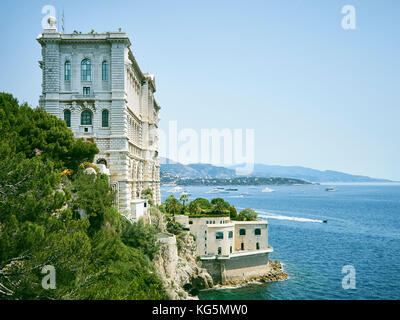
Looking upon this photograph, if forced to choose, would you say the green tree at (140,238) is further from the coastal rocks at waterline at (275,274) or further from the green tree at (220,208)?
the coastal rocks at waterline at (275,274)

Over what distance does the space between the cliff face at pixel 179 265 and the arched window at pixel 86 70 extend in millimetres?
20138

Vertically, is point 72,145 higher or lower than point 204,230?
higher

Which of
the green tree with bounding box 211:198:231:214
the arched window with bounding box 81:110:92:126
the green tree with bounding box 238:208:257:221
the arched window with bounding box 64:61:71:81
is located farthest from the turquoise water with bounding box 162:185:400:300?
the arched window with bounding box 64:61:71:81

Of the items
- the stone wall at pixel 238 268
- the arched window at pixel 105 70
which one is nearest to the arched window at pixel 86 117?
the arched window at pixel 105 70

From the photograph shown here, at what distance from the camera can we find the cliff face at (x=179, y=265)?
141 ft

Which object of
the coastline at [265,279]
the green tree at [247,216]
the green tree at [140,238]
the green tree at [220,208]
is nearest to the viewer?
the green tree at [140,238]

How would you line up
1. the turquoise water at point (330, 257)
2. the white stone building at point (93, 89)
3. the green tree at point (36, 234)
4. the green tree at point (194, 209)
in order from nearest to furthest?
the green tree at point (36, 234)
the white stone building at point (93, 89)
the turquoise water at point (330, 257)
the green tree at point (194, 209)

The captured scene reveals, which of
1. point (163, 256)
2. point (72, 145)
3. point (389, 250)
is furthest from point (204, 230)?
point (389, 250)

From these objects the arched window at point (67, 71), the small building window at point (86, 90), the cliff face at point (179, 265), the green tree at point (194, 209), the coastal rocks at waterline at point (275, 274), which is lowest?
the coastal rocks at waterline at point (275, 274)

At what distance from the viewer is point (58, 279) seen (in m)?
20.2

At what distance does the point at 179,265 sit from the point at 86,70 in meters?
28.4

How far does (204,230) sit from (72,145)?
29.4 metres
